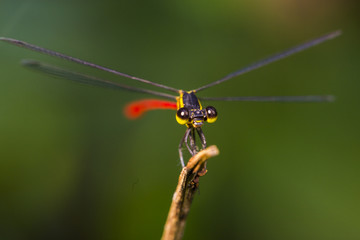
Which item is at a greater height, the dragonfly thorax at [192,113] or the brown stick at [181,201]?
the dragonfly thorax at [192,113]

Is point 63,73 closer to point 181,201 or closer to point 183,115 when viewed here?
point 183,115

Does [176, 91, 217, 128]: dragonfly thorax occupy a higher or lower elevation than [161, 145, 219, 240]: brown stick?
higher

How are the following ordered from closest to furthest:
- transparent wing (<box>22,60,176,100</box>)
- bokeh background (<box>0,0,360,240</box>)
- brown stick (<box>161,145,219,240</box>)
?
brown stick (<box>161,145,219,240</box>), transparent wing (<box>22,60,176,100</box>), bokeh background (<box>0,0,360,240</box>)

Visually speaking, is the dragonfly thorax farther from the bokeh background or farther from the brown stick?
the brown stick

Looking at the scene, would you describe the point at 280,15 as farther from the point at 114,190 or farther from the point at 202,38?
the point at 114,190

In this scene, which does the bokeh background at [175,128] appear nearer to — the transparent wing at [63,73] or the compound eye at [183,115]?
the compound eye at [183,115]

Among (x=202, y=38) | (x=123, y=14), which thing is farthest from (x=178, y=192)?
(x=123, y=14)

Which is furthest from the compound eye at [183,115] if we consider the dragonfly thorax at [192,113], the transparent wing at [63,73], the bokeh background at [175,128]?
the bokeh background at [175,128]

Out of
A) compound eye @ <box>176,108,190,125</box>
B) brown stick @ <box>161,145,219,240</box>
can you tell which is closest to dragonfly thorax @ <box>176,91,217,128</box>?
compound eye @ <box>176,108,190,125</box>
